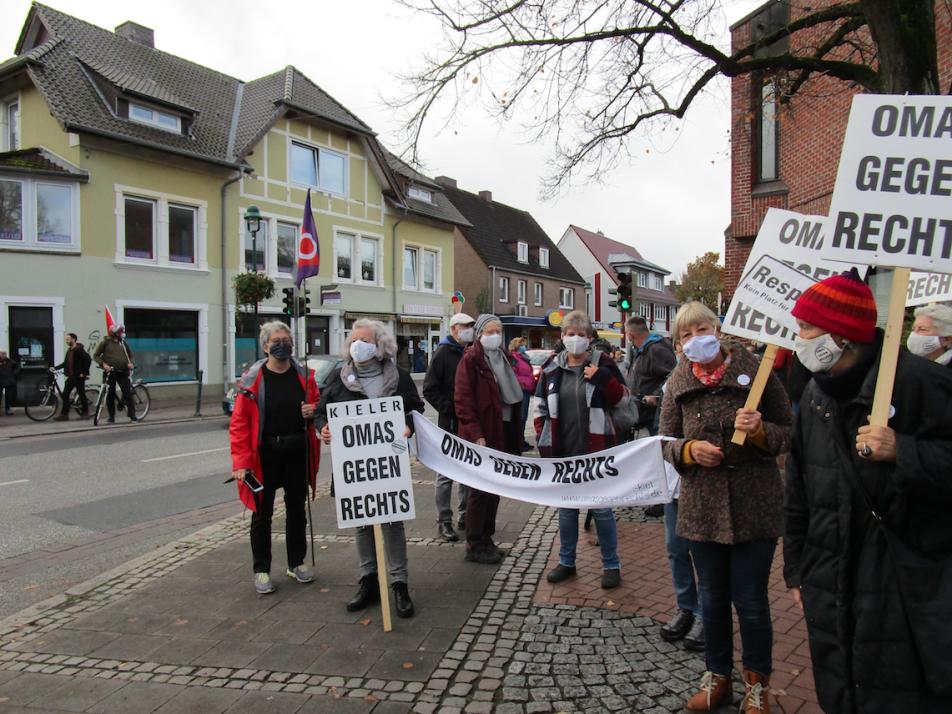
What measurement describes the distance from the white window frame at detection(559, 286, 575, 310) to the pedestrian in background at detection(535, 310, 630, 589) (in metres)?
44.4

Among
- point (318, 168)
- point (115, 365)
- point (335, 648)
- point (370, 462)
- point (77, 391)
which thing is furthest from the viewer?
point (318, 168)

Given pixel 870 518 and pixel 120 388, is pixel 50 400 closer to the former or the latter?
pixel 120 388

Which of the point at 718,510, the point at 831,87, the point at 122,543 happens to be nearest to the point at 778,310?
the point at 718,510

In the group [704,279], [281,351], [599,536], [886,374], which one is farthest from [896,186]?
[704,279]

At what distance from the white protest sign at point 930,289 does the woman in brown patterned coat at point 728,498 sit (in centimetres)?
280

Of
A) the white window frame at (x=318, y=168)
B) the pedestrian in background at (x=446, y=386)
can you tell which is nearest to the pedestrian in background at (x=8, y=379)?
the white window frame at (x=318, y=168)

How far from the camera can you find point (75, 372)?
607 inches

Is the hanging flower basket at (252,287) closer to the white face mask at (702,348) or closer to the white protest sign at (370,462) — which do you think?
the white protest sign at (370,462)

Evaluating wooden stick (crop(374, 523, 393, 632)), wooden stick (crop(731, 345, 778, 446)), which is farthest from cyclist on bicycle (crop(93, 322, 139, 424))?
wooden stick (crop(731, 345, 778, 446))

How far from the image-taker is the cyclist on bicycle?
14.6 metres

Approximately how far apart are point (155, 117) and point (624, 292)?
16447 millimetres

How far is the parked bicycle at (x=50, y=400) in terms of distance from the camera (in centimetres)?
1559

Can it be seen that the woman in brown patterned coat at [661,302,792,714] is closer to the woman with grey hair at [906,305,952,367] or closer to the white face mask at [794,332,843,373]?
the white face mask at [794,332,843,373]

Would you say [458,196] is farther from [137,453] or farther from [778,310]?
[778,310]
